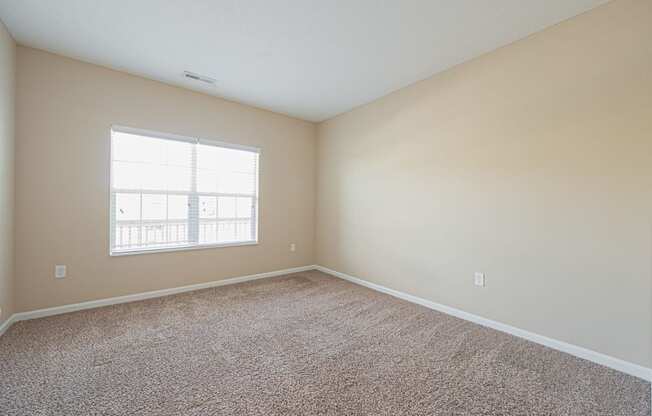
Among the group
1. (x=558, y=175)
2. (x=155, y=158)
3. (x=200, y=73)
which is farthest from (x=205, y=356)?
(x=558, y=175)

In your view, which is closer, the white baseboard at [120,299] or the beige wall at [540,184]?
the beige wall at [540,184]

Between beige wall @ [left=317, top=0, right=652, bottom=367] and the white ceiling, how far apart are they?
30cm

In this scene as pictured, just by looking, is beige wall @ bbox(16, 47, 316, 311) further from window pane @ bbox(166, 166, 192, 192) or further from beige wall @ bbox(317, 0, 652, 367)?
beige wall @ bbox(317, 0, 652, 367)

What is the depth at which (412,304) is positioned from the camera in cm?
319

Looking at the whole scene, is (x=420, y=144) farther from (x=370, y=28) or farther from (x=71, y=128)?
(x=71, y=128)

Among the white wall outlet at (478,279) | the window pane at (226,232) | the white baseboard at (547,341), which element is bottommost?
the white baseboard at (547,341)

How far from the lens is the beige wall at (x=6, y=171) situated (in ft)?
7.56

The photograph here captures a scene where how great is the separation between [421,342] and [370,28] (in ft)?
9.02

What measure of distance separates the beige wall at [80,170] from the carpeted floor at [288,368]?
1.33ft

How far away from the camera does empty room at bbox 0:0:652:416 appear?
1.83 metres

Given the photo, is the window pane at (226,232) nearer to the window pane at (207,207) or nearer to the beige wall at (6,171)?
the window pane at (207,207)

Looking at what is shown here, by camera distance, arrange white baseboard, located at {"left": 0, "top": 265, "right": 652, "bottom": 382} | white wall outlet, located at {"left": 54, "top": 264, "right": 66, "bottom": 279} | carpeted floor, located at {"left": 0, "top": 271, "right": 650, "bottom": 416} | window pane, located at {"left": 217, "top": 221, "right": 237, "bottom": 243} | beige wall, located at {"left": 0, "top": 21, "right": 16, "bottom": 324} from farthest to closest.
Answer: window pane, located at {"left": 217, "top": 221, "right": 237, "bottom": 243} < white wall outlet, located at {"left": 54, "top": 264, "right": 66, "bottom": 279} < beige wall, located at {"left": 0, "top": 21, "right": 16, "bottom": 324} < white baseboard, located at {"left": 0, "top": 265, "right": 652, "bottom": 382} < carpeted floor, located at {"left": 0, "top": 271, "right": 650, "bottom": 416}

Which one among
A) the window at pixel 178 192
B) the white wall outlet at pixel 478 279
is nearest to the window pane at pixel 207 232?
the window at pixel 178 192

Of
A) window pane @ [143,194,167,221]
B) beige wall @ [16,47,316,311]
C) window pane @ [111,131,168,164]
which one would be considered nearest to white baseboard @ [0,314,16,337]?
beige wall @ [16,47,316,311]
